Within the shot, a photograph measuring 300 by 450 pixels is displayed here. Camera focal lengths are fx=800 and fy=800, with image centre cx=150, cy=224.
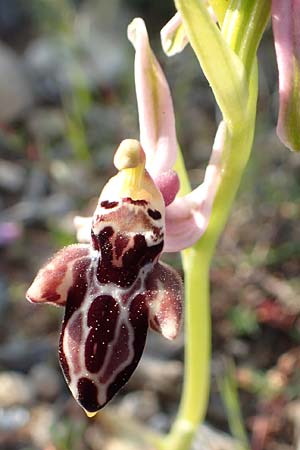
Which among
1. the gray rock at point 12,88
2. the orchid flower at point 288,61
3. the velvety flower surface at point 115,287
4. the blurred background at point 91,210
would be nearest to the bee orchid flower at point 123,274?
the velvety flower surface at point 115,287

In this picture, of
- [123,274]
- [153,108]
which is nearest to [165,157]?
[153,108]

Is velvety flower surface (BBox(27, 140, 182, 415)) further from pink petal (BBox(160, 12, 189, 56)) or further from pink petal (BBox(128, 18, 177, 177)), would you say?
pink petal (BBox(160, 12, 189, 56))

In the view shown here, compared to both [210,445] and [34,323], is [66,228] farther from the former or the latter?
[210,445]

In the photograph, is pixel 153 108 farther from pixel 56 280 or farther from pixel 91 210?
pixel 91 210

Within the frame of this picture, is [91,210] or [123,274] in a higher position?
[123,274]

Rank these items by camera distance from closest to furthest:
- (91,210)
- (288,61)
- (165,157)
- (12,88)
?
(288,61), (165,157), (91,210), (12,88)

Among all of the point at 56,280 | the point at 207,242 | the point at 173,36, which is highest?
the point at 173,36

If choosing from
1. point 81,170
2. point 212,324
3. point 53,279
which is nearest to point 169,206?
point 53,279
